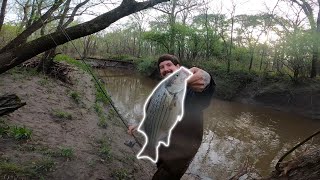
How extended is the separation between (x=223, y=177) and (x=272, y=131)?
22.3 ft

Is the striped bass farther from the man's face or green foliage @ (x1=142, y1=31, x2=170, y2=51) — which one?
green foliage @ (x1=142, y1=31, x2=170, y2=51)

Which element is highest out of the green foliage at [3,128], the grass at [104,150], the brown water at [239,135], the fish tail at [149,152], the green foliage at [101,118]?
the fish tail at [149,152]

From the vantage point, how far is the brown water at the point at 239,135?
30.5 ft

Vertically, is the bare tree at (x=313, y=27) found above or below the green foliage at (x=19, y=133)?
above

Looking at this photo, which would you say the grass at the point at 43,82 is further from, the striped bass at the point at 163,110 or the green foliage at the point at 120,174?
the striped bass at the point at 163,110

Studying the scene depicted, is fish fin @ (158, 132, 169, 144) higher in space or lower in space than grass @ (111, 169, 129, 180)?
higher

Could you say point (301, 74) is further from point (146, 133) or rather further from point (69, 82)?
point (146, 133)

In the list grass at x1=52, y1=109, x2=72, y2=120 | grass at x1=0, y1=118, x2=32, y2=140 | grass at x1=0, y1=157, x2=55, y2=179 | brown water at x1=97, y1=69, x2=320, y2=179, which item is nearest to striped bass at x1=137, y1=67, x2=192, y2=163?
grass at x1=0, y1=157, x2=55, y2=179

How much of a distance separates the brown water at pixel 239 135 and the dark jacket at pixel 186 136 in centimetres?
480

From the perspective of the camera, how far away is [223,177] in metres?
8.44

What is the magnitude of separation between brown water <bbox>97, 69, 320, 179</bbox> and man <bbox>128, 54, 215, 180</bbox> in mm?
4806

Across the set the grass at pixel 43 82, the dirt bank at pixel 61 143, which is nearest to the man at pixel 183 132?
the dirt bank at pixel 61 143

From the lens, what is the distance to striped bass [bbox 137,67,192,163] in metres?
2.01

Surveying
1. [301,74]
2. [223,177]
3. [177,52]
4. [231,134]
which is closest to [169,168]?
[223,177]
